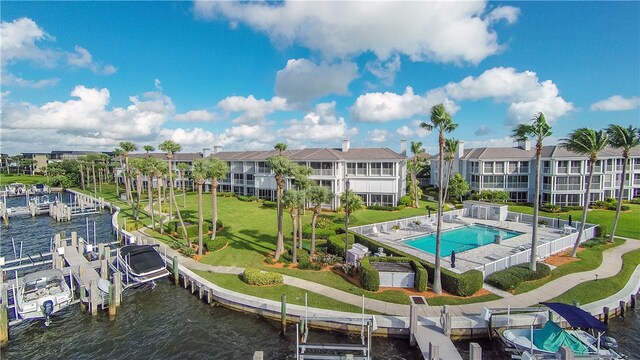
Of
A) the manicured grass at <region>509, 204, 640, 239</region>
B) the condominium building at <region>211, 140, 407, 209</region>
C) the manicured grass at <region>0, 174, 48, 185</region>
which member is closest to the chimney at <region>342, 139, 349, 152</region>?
the condominium building at <region>211, 140, 407, 209</region>

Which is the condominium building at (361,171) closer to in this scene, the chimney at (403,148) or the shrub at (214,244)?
the chimney at (403,148)

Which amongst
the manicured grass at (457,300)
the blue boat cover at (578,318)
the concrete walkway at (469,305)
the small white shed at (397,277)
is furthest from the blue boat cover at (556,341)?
the small white shed at (397,277)

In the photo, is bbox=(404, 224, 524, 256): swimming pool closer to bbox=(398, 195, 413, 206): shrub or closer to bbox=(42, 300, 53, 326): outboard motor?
bbox=(398, 195, 413, 206): shrub

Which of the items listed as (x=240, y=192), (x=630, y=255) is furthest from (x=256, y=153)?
(x=630, y=255)

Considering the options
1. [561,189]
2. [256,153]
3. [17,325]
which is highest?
[256,153]

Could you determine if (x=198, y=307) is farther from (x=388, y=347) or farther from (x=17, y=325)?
(x=388, y=347)
